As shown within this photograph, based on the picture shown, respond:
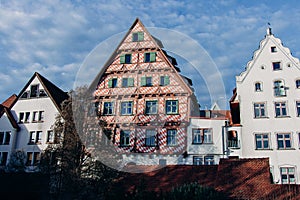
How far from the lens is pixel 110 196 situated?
14234mm

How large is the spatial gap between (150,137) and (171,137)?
1.69 meters

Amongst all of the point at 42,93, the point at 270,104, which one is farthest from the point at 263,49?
the point at 42,93

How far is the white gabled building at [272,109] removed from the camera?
1016 inches

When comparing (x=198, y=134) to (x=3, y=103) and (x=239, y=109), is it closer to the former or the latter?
(x=239, y=109)

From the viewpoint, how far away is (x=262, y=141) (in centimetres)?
2673

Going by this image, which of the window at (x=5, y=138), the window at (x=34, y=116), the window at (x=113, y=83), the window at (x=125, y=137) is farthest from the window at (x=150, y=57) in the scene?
the window at (x=5, y=138)

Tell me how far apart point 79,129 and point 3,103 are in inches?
767

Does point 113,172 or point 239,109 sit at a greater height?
point 239,109

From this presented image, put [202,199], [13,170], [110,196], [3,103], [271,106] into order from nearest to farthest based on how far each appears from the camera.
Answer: [202,199] < [110,196] < [13,170] < [271,106] < [3,103]

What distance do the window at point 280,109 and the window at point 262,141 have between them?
1.92 m

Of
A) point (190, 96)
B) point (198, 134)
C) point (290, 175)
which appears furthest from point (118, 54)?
point (290, 175)

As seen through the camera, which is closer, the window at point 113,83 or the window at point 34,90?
the window at point 113,83

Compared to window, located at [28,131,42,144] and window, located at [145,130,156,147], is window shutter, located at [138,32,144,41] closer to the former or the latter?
window, located at [145,130,156,147]

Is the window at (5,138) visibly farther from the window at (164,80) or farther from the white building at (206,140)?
the white building at (206,140)
